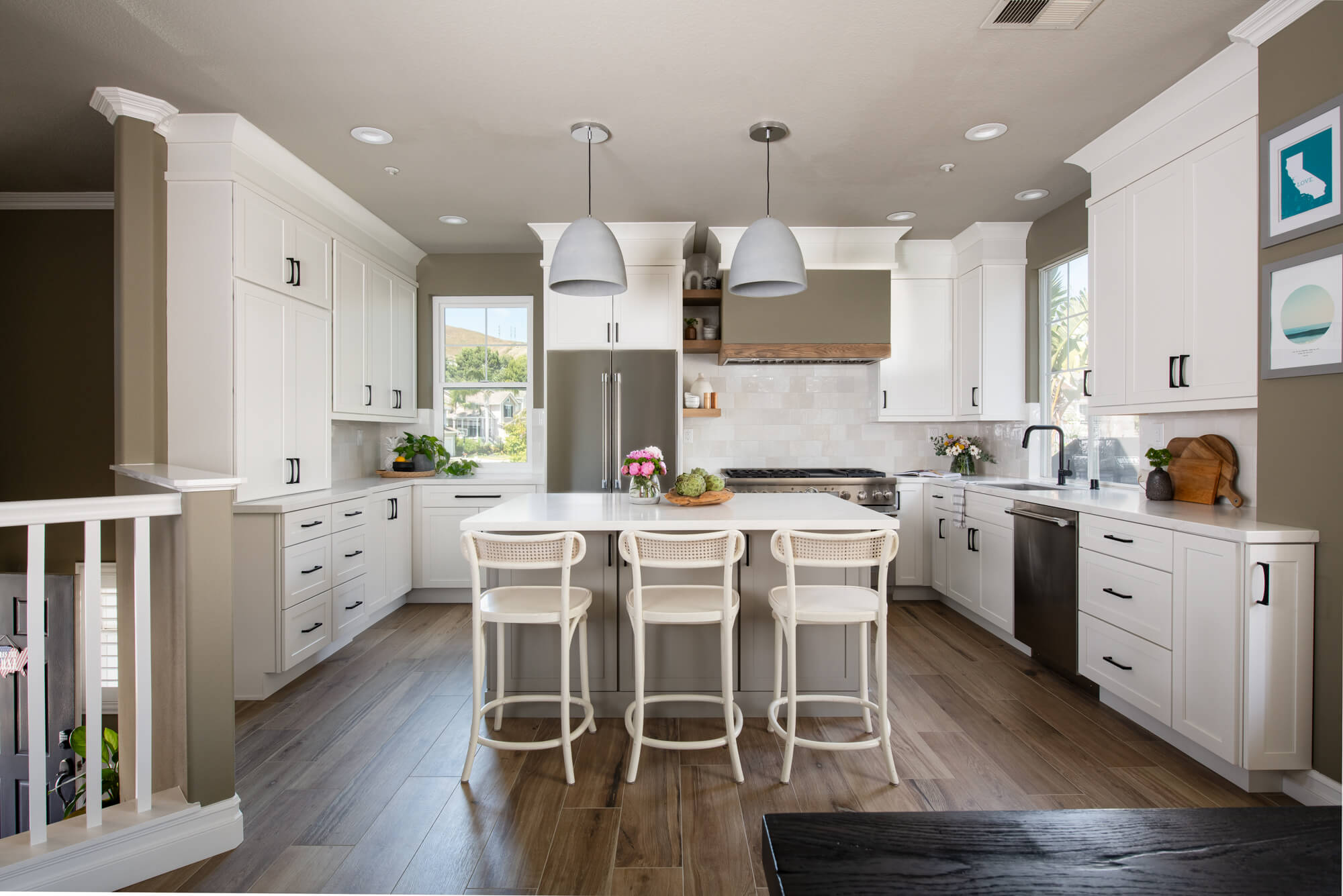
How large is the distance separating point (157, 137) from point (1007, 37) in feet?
11.8

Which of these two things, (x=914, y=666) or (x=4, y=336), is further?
(x=4, y=336)

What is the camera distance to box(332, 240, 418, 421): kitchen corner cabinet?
157 inches

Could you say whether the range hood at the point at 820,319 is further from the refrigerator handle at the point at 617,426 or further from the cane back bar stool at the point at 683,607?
the cane back bar stool at the point at 683,607

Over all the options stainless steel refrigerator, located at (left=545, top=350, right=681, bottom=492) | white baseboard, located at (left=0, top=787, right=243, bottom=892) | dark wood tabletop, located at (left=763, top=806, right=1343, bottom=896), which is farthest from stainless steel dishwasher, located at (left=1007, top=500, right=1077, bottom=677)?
white baseboard, located at (left=0, top=787, right=243, bottom=892)

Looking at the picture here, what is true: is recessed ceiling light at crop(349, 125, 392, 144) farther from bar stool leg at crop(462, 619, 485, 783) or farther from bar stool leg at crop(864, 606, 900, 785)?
A: bar stool leg at crop(864, 606, 900, 785)

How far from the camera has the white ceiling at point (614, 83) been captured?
2.28m

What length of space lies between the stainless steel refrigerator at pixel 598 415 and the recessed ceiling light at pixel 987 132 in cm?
234

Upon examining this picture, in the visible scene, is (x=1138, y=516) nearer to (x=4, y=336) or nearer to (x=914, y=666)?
(x=914, y=666)

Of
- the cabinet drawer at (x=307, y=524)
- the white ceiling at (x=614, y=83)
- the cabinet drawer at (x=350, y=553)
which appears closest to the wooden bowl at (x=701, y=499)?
the white ceiling at (x=614, y=83)

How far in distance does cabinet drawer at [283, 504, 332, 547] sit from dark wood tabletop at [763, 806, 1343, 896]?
3.32m

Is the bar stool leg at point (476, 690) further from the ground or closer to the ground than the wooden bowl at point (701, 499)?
closer to the ground

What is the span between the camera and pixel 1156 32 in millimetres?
2357

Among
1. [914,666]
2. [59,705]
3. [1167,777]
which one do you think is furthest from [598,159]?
[59,705]

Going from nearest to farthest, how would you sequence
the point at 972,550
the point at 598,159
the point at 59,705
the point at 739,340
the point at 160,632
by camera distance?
the point at 160,632 < the point at 598,159 < the point at 59,705 < the point at 972,550 < the point at 739,340
